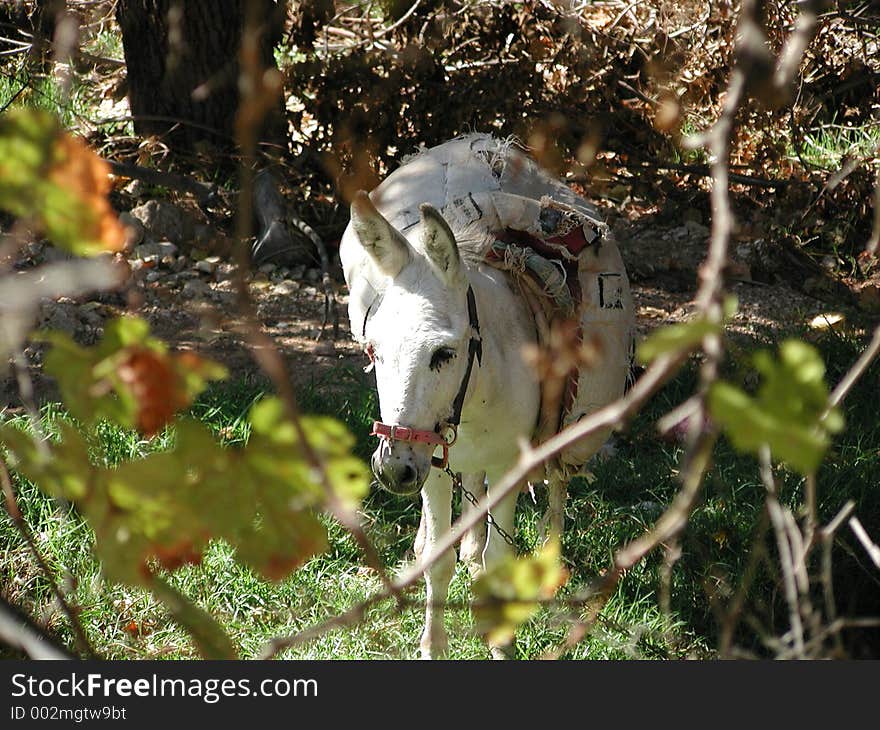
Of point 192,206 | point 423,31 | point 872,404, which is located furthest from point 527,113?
point 872,404

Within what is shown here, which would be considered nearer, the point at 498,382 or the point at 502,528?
the point at 498,382

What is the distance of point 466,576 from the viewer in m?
4.33

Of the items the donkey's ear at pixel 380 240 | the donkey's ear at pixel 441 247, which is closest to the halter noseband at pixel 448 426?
the donkey's ear at pixel 441 247

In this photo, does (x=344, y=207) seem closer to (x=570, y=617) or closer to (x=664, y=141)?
(x=664, y=141)

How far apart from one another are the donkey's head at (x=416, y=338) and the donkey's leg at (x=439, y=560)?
Result: 722mm

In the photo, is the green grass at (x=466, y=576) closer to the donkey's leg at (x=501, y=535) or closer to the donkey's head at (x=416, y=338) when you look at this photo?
the donkey's leg at (x=501, y=535)

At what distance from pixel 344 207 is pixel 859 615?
4115 millimetres

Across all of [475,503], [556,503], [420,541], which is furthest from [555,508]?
[420,541]

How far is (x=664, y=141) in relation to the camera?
277 inches

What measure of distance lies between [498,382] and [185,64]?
4.57 m

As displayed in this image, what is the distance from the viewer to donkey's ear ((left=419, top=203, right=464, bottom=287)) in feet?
9.86

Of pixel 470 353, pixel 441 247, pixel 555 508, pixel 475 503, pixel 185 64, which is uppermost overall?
pixel 185 64

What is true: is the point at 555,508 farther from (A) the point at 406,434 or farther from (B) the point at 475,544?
(A) the point at 406,434

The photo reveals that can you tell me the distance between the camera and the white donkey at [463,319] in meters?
2.96
